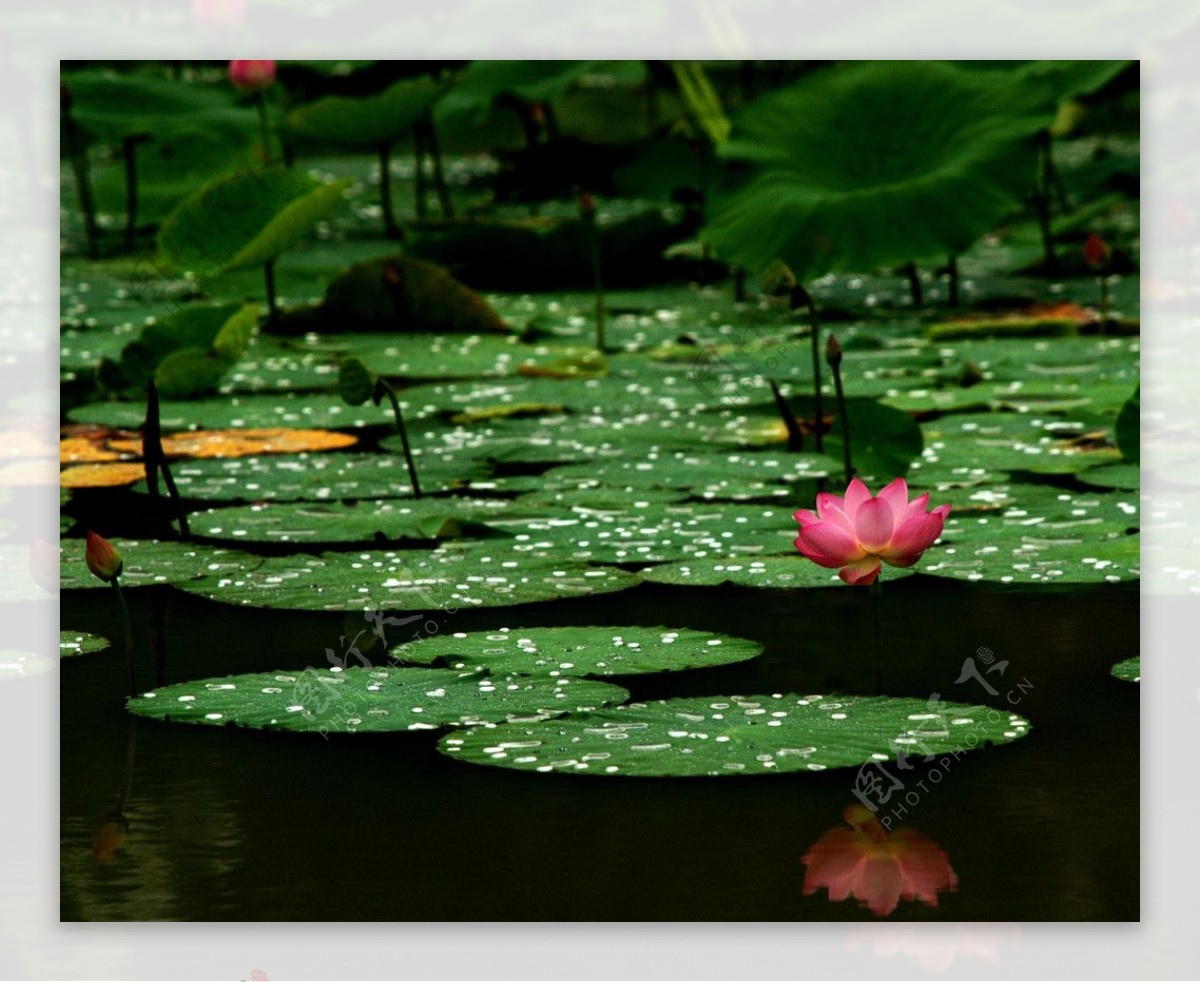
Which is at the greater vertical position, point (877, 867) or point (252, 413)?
point (252, 413)

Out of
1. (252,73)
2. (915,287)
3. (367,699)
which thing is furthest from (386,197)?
(367,699)

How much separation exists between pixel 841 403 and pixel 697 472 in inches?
15.1

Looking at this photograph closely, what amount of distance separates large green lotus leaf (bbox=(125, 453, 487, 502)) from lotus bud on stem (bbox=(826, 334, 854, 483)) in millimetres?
551

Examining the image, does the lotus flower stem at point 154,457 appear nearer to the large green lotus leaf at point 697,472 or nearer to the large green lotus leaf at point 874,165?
the large green lotus leaf at point 697,472

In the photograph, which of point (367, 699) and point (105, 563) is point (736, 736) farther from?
point (105, 563)

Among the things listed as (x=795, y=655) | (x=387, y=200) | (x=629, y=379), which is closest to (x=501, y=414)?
(x=629, y=379)

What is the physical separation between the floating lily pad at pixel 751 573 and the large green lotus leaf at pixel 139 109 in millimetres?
3027

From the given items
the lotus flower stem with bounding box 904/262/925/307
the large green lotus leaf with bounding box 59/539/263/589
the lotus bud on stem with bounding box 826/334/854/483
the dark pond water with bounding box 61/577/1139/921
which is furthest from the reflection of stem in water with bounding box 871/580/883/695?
the lotus flower stem with bounding box 904/262/925/307

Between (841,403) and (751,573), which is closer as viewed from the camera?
(751,573)

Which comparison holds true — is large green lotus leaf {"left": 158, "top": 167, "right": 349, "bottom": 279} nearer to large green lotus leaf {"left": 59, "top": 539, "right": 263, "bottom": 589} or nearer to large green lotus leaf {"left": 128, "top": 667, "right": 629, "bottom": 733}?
large green lotus leaf {"left": 59, "top": 539, "right": 263, "bottom": 589}

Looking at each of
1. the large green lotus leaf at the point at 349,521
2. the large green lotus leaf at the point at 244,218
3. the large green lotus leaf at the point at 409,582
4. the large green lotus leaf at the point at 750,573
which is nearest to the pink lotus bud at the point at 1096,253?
the large green lotus leaf at the point at 244,218

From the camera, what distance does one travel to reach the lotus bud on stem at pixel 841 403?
257 centimetres

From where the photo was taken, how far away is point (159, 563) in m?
2.52

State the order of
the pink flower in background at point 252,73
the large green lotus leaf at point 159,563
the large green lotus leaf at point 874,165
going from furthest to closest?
1. the pink flower in background at point 252,73
2. the large green lotus leaf at point 874,165
3. the large green lotus leaf at point 159,563
